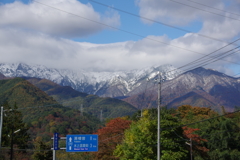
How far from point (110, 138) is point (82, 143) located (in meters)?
20.3

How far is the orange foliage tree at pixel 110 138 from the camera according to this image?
48.3 m

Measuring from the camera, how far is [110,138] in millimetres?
50250

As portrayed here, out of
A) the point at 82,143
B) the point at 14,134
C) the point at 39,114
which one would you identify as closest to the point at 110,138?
the point at 14,134

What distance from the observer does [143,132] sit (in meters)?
39.2

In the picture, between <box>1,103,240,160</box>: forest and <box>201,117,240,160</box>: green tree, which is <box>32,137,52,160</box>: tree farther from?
<box>201,117,240,160</box>: green tree

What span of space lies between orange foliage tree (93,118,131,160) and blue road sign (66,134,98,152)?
1687 centimetres

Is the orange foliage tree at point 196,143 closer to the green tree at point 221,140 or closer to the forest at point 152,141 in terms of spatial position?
the forest at point 152,141

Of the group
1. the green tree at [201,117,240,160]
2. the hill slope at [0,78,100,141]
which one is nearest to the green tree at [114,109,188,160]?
the green tree at [201,117,240,160]

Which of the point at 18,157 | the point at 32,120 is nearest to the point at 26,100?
the point at 32,120

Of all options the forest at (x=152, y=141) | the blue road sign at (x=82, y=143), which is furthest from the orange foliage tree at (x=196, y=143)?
the blue road sign at (x=82, y=143)

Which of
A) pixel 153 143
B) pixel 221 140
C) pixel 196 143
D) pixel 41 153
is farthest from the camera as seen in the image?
pixel 221 140

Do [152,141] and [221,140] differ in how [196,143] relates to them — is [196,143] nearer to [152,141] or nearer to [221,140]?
[221,140]

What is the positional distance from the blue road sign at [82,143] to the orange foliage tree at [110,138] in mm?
16867

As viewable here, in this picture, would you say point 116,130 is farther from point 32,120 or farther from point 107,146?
point 32,120
